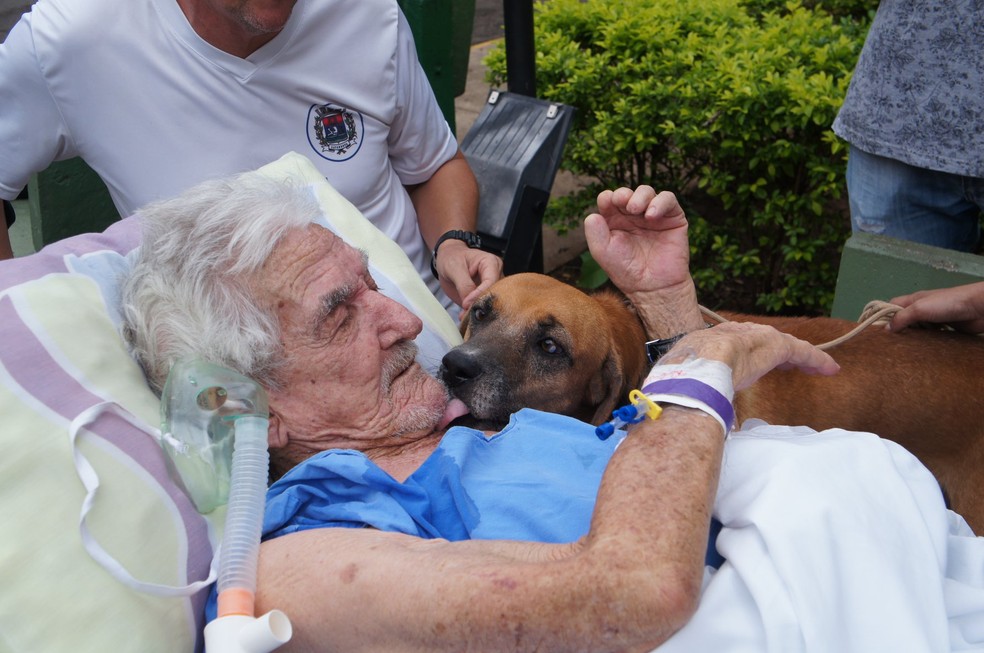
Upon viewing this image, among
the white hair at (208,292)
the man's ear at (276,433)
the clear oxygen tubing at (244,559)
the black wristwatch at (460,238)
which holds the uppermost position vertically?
the white hair at (208,292)

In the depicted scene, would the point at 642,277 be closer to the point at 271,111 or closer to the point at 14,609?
the point at 271,111

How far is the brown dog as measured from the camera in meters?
2.90

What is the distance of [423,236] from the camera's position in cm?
377

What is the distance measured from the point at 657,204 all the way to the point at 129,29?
1.78 metres

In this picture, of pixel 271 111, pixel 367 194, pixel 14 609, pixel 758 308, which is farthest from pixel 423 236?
pixel 758 308

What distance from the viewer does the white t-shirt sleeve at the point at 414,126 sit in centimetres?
342

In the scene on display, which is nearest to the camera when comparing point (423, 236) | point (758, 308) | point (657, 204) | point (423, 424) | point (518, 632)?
point (518, 632)

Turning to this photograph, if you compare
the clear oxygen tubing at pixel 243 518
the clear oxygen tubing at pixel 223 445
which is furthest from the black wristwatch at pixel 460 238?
the clear oxygen tubing at pixel 243 518

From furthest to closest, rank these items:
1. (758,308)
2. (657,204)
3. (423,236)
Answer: (758,308), (423,236), (657,204)

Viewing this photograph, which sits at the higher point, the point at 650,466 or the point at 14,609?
the point at 650,466

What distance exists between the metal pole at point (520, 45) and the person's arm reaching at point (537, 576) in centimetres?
292

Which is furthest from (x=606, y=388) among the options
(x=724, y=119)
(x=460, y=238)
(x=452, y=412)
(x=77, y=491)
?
(x=724, y=119)

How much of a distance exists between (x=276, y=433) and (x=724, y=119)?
137 inches

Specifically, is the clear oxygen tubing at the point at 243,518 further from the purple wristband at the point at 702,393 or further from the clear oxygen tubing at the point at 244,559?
the purple wristband at the point at 702,393
